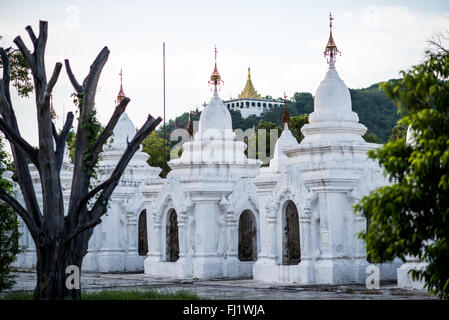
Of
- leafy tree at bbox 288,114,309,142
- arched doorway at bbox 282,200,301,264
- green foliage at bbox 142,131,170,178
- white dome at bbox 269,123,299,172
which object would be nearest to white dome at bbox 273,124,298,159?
white dome at bbox 269,123,299,172

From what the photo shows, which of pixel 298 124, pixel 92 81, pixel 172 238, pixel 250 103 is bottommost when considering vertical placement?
pixel 172 238

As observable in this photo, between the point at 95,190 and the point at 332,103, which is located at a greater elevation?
the point at 332,103

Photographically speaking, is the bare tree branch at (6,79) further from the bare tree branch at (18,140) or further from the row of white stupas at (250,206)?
the row of white stupas at (250,206)

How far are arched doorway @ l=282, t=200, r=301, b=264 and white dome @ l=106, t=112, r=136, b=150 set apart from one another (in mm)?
11618

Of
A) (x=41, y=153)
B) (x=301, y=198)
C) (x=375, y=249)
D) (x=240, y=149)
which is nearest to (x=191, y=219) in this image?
(x=240, y=149)

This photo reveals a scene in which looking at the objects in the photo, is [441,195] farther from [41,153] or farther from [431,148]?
[41,153]

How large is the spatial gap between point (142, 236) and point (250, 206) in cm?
Result: 675

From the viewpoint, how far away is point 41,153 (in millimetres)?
15594

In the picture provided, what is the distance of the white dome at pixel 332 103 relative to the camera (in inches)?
906

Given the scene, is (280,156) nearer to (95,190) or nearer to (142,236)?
(142,236)

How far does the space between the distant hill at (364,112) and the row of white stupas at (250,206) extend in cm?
3257

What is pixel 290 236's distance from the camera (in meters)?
23.2

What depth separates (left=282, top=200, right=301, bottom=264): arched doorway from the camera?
23.0 metres

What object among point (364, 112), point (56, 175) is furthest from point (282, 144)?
point (364, 112)
